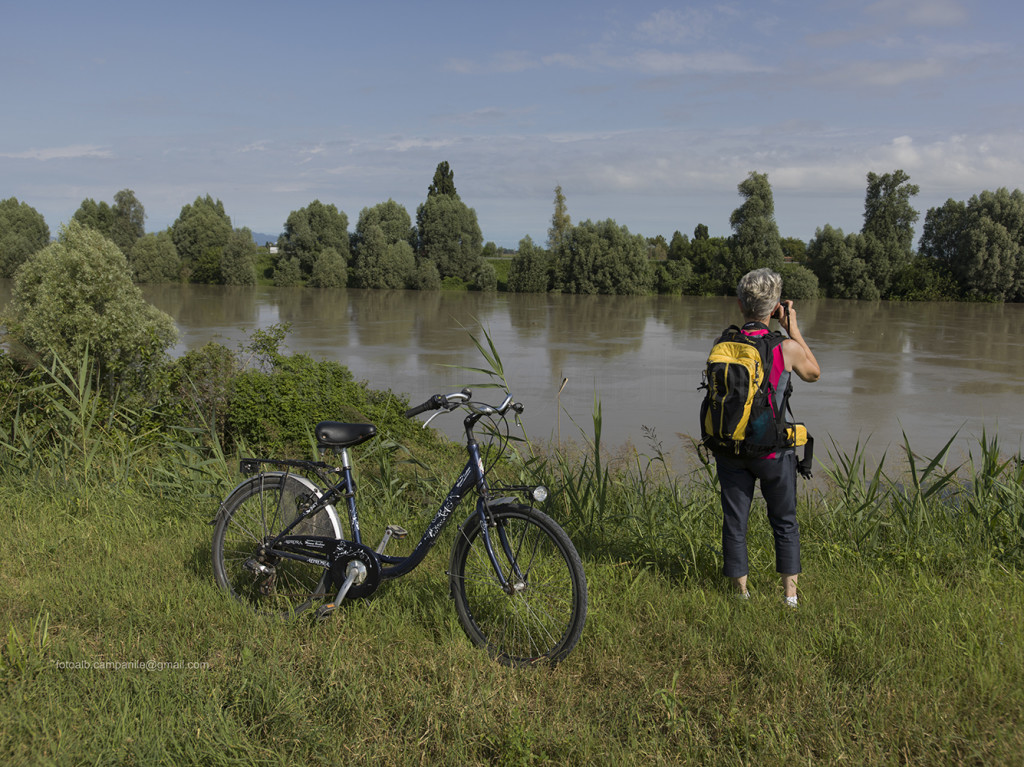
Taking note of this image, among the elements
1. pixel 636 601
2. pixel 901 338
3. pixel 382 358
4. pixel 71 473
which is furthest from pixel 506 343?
pixel 636 601

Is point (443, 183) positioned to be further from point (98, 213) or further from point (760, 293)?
point (760, 293)

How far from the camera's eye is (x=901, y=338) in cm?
3020

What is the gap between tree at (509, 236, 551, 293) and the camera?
61.4m

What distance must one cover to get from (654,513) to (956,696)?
6.56ft

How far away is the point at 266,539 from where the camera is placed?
3.32 meters

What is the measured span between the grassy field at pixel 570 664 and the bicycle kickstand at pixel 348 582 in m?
0.05

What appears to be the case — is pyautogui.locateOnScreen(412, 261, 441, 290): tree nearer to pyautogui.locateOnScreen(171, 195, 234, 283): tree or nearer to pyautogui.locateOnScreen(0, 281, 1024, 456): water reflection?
pyautogui.locateOnScreen(0, 281, 1024, 456): water reflection

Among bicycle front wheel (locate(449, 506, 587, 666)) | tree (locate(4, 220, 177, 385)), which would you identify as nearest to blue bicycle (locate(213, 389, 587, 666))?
bicycle front wheel (locate(449, 506, 587, 666))

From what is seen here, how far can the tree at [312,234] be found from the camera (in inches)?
2603

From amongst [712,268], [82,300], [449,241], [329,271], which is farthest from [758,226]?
[82,300]

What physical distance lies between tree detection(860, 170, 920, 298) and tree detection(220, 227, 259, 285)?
4813cm

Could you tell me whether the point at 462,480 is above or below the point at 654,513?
above

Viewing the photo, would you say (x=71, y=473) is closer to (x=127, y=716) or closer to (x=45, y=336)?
(x=127, y=716)

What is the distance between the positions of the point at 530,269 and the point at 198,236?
31.0 meters
